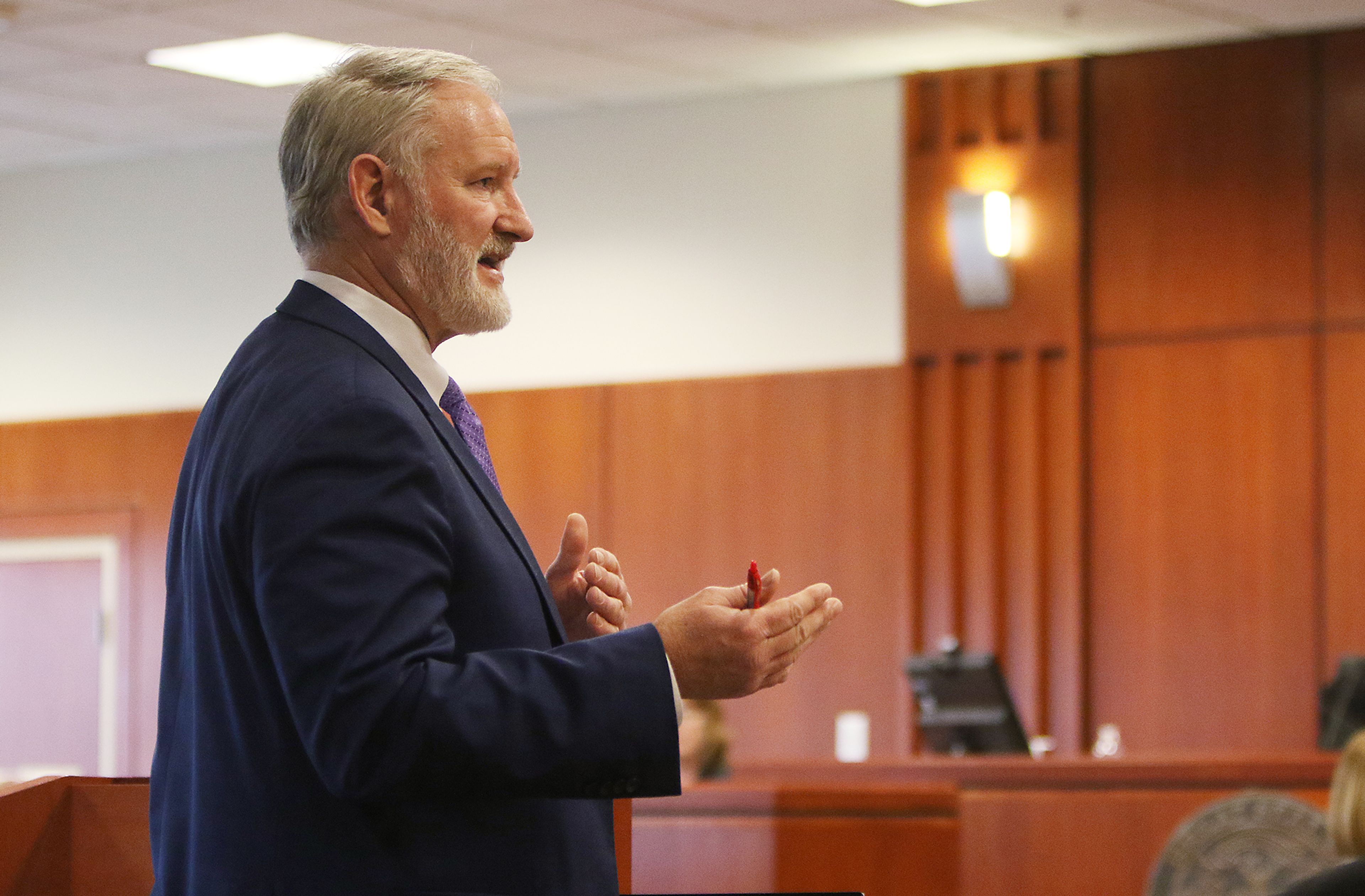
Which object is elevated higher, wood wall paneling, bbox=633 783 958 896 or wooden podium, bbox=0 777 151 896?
wooden podium, bbox=0 777 151 896

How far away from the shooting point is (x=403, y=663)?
1.32 m

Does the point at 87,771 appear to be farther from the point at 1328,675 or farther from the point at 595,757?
the point at 595,757

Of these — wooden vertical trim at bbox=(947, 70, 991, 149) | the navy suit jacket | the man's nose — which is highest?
wooden vertical trim at bbox=(947, 70, 991, 149)

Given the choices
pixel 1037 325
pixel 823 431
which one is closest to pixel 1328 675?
pixel 1037 325

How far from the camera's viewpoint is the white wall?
23.6ft

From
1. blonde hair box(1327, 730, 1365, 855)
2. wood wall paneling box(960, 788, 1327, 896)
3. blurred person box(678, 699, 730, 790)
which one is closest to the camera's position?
blonde hair box(1327, 730, 1365, 855)

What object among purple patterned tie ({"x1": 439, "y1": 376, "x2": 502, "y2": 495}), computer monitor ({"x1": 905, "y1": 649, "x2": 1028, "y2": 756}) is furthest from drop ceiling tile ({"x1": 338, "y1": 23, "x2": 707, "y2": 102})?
purple patterned tie ({"x1": 439, "y1": 376, "x2": 502, "y2": 495})

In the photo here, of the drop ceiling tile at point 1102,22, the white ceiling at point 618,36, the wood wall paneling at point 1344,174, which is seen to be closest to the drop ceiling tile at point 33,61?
the white ceiling at point 618,36

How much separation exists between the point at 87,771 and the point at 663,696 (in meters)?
7.41

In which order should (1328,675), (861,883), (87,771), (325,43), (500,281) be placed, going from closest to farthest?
(500,281), (861,883), (1328,675), (325,43), (87,771)

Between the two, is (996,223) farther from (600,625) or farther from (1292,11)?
(600,625)

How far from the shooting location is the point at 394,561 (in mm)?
1335

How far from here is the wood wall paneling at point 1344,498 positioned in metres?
6.33

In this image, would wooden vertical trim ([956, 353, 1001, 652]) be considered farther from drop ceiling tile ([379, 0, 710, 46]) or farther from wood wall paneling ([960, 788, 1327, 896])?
wood wall paneling ([960, 788, 1327, 896])
